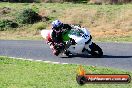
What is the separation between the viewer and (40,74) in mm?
Result: 17172

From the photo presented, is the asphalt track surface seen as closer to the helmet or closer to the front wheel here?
the front wheel

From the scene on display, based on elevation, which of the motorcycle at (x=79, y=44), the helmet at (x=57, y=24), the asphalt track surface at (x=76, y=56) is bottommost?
the asphalt track surface at (x=76, y=56)

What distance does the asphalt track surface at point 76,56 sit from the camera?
65.4 ft

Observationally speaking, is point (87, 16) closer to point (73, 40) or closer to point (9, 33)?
point (9, 33)

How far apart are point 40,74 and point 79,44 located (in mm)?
4451

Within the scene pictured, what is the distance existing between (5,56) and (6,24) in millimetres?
14768

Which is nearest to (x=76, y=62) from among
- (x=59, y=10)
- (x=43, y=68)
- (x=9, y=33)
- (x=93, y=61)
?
(x=93, y=61)

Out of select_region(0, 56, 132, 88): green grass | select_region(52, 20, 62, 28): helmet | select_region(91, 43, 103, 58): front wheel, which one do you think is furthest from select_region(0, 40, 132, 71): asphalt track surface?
select_region(52, 20, 62, 28): helmet

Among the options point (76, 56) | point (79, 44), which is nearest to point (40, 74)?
point (79, 44)

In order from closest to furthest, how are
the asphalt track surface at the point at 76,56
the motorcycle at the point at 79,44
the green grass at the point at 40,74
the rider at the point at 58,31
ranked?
1. the green grass at the point at 40,74
2. the asphalt track surface at the point at 76,56
3. the motorcycle at the point at 79,44
4. the rider at the point at 58,31

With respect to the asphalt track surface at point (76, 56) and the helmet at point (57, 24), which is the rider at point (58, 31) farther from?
the asphalt track surface at point (76, 56)

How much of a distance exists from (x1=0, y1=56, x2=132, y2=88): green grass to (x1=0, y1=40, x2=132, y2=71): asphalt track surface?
118 cm

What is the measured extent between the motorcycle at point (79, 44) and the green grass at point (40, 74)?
183 centimetres

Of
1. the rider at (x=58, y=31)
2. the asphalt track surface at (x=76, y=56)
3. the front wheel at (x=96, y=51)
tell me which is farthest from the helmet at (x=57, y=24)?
the front wheel at (x=96, y=51)
